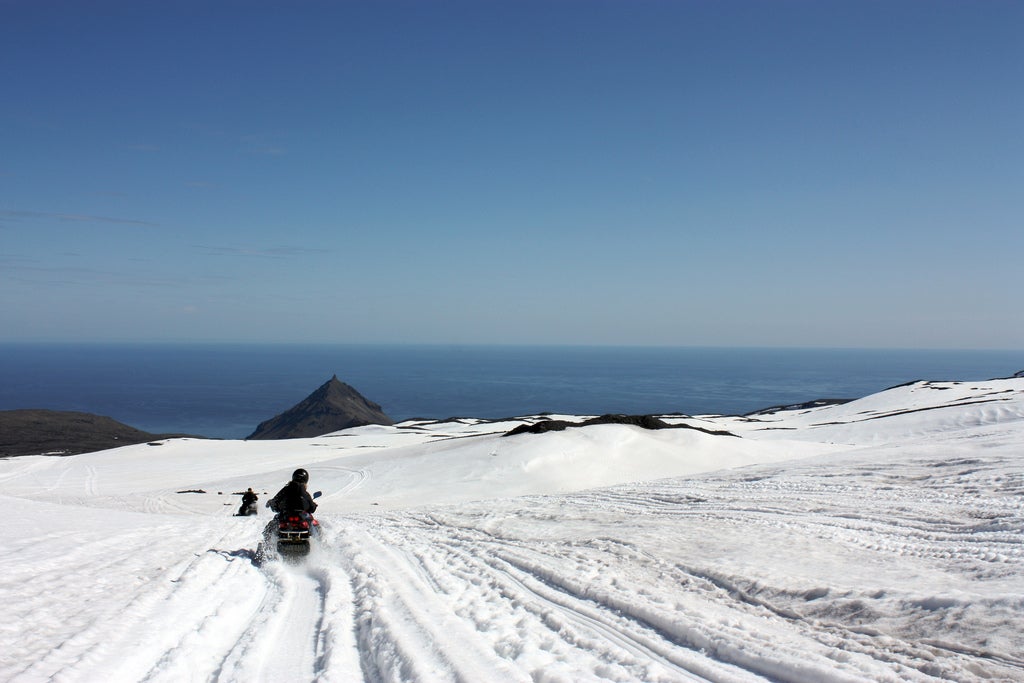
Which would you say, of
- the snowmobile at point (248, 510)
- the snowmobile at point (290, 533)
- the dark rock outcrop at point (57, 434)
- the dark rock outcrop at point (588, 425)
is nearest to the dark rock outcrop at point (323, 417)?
the dark rock outcrop at point (57, 434)

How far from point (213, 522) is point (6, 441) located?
40.6 m

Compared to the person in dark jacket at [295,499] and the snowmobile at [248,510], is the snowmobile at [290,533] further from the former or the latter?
the snowmobile at [248,510]

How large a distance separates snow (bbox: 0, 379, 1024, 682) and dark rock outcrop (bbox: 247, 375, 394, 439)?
176 feet

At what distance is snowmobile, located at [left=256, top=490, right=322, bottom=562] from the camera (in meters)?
8.71

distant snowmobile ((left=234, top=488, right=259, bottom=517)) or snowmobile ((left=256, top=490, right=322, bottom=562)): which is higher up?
snowmobile ((left=256, top=490, right=322, bottom=562))

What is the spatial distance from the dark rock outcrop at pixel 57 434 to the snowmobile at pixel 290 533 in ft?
115

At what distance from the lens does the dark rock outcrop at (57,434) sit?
131ft

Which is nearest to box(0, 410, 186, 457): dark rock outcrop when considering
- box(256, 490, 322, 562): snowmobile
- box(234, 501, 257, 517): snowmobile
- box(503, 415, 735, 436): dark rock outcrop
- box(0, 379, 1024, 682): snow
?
box(503, 415, 735, 436): dark rock outcrop

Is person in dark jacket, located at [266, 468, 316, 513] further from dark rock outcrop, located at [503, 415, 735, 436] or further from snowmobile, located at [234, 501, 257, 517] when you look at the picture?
dark rock outcrop, located at [503, 415, 735, 436]

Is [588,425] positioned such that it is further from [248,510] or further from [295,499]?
[295,499]

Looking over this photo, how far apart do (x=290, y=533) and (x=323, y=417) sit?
2436 inches

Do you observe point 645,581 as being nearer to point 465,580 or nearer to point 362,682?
point 465,580

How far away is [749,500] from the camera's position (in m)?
11.1

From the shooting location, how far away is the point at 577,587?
6188mm
